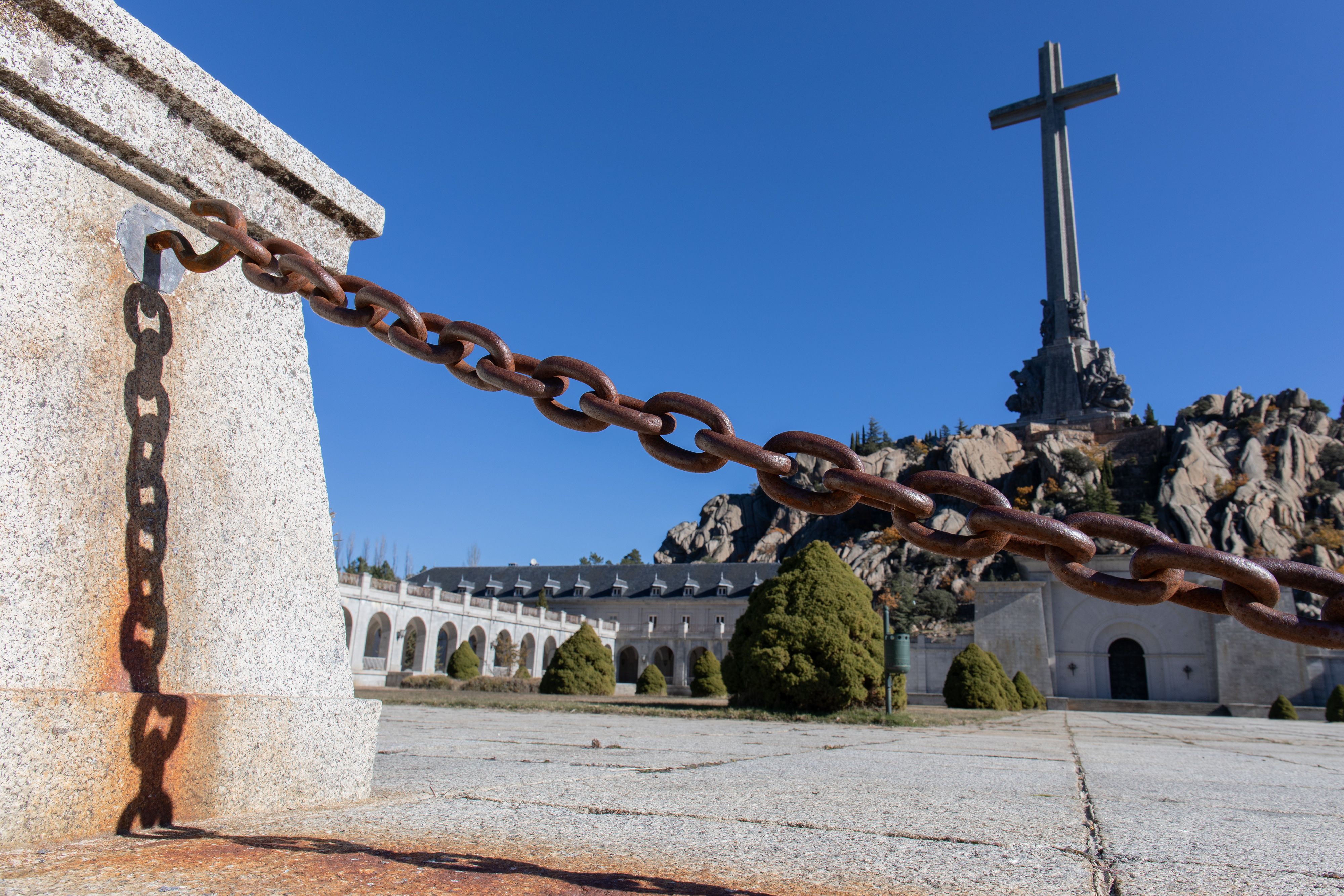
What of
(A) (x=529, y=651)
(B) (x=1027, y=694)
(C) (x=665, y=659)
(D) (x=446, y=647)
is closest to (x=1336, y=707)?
(B) (x=1027, y=694)

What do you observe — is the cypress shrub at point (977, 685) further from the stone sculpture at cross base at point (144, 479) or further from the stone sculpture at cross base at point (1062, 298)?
the stone sculpture at cross base at point (1062, 298)

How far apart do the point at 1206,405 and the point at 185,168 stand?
83051 mm

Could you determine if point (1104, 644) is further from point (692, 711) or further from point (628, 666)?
point (628, 666)

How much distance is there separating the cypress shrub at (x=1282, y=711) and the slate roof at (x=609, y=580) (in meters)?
37.2

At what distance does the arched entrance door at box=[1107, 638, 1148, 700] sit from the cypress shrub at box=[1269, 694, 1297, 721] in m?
5.19

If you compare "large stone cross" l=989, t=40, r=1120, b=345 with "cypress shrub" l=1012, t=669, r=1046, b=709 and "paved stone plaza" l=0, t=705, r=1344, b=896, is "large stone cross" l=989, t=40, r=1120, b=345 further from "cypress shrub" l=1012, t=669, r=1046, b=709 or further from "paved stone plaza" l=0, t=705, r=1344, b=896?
"paved stone plaza" l=0, t=705, r=1344, b=896

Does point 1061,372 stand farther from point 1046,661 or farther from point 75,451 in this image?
point 75,451

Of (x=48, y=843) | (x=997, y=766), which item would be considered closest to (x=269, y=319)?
(x=48, y=843)

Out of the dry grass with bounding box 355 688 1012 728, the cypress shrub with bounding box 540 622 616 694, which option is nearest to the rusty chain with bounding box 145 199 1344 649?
the dry grass with bounding box 355 688 1012 728

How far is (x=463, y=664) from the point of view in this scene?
3391 centimetres

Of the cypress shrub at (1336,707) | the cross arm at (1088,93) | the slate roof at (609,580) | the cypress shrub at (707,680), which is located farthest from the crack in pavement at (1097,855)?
the cross arm at (1088,93)

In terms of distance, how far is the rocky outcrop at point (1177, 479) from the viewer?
55531mm

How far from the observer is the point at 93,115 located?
197 cm

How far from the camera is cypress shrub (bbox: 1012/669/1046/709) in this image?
25.5 m
